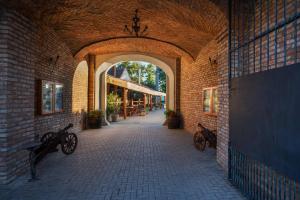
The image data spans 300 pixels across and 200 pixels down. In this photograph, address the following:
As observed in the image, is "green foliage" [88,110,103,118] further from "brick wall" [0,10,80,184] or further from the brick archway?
"brick wall" [0,10,80,184]

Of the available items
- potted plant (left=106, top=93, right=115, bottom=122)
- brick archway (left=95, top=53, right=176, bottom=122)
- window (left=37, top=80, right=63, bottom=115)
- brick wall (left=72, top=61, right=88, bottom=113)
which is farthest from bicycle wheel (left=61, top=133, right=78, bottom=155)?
potted plant (left=106, top=93, right=115, bottom=122)

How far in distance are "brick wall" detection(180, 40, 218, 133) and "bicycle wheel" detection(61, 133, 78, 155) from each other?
395 cm

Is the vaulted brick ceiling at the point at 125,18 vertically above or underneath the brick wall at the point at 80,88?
above

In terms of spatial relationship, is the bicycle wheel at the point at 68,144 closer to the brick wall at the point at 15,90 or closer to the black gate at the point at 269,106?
the brick wall at the point at 15,90

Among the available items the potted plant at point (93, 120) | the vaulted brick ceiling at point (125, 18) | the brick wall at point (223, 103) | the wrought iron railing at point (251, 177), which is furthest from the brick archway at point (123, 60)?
the wrought iron railing at point (251, 177)

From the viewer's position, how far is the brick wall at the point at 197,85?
7.45 m

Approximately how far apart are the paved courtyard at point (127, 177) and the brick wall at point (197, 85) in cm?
220

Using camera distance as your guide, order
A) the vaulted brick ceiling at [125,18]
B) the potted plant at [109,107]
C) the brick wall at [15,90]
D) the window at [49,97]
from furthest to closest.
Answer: the potted plant at [109,107]
the window at [49,97]
the vaulted brick ceiling at [125,18]
the brick wall at [15,90]

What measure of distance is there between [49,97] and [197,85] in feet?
16.9

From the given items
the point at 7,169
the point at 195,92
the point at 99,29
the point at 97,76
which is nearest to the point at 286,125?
the point at 7,169

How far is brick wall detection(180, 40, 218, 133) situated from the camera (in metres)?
7.45

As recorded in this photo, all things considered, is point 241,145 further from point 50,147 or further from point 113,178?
point 50,147

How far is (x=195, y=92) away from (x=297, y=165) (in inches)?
284

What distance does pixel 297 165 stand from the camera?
2256 mm
